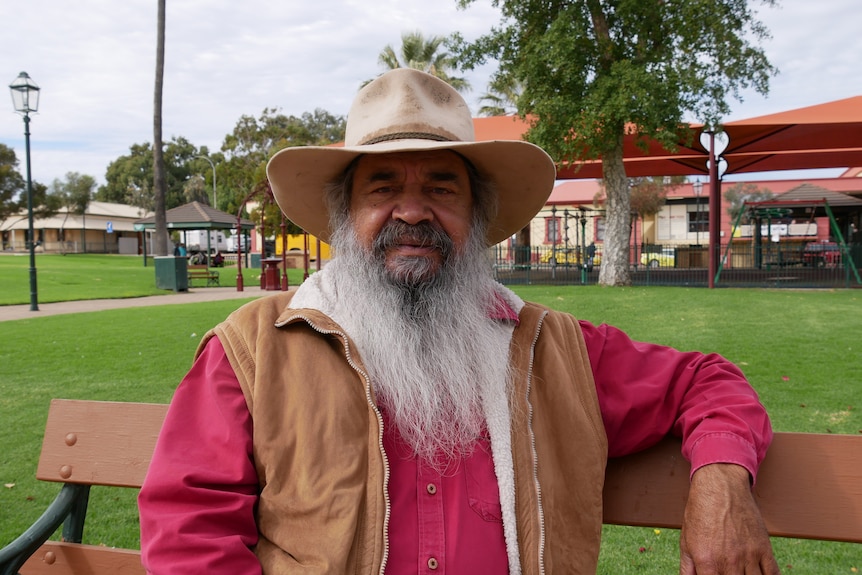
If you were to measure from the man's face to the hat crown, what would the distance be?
63 mm

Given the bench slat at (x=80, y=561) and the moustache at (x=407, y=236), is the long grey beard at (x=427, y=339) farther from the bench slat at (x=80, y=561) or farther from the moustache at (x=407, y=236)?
the bench slat at (x=80, y=561)

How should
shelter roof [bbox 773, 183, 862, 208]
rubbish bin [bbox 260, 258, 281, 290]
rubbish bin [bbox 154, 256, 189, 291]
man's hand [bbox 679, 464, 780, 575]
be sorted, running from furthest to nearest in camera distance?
shelter roof [bbox 773, 183, 862, 208] → rubbish bin [bbox 154, 256, 189, 291] → rubbish bin [bbox 260, 258, 281, 290] → man's hand [bbox 679, 464, 780, 575]

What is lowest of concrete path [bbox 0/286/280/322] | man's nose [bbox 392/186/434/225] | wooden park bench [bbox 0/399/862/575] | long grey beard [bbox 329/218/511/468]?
concrete path [bbox 0/286/280/322]

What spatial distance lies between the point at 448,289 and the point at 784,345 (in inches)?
254

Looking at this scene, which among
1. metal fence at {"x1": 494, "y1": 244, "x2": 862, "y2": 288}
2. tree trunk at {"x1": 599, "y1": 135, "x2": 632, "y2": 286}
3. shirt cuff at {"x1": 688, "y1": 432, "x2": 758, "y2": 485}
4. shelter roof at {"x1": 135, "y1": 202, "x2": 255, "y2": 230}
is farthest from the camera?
shelter roof at {"x1": 135, "y1": 202, "x2": 255, "y2": 230}

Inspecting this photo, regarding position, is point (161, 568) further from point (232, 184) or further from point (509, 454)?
point (232, 184)

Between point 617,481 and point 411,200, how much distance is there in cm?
104

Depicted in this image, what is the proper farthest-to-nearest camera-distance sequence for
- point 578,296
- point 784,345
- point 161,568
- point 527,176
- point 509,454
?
point 578,296 → point 784,345 → point 527,176 → point 509,454 → point 161,568

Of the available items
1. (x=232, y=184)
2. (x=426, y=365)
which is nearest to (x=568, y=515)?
(x=426, y=365)

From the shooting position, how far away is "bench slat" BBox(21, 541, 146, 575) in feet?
7.25

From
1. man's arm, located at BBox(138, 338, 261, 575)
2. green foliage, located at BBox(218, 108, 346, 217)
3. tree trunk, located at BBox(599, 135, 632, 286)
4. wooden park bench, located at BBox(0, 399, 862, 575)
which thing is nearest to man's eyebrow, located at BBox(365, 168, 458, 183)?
man's arm, located at BBox(138, 338, 261, 575)

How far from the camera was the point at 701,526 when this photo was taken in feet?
5.44

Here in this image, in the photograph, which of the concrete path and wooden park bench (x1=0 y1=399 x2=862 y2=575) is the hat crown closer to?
wooden park bench (x1=0 y1=399 x2=862 y2=575)

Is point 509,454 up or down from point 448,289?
down
